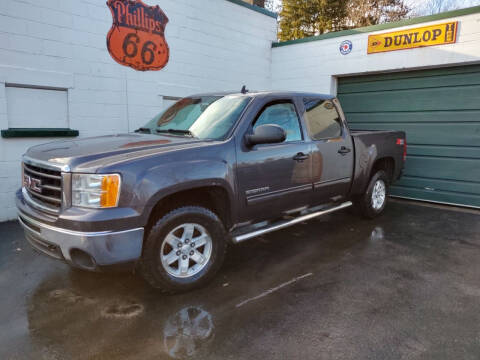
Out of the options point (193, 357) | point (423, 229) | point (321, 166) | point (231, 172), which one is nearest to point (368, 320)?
point (193, 357)

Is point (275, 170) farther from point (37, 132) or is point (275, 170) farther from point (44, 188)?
point (37, 132)

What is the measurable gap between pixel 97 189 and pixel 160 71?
202 inches

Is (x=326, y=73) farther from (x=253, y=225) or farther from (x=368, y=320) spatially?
(x=368, y=320)

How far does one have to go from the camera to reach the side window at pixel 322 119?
173 inches

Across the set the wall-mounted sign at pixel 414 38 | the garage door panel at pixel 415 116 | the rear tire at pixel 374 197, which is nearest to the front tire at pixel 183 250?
the rear tire at pixel 374 197

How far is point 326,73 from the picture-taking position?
331 inches

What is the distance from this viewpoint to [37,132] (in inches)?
221

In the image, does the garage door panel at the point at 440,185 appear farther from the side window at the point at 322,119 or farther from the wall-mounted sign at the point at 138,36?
the wall-mounted sign at the point at 138,36

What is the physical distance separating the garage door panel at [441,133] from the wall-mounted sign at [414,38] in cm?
159

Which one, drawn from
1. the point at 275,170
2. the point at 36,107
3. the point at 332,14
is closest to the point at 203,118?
the point at 275,170

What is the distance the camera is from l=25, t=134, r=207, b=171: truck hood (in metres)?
2.78

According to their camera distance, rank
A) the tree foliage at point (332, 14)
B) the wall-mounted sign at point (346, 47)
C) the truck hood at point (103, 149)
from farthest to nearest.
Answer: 1. the tree foliage at point (332, 14)
2. the wall-mounted sign at point (346, 47)
3. the truck hood at point (103, 149)

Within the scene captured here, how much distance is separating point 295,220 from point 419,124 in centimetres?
473

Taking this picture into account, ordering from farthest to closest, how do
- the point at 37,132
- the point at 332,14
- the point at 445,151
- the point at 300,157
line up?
1. the point at 332,14
2. the point at 445,151
3. the point at 37,132
4. the point at 300,157
